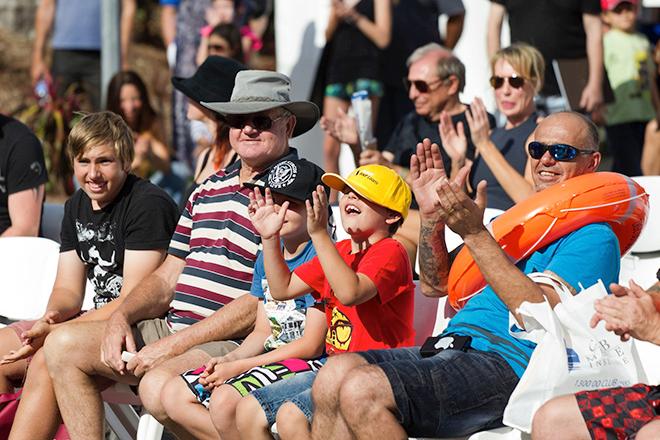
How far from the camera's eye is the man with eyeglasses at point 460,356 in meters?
4.03

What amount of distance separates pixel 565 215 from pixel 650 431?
95 cm

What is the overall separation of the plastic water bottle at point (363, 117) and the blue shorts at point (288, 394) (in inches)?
92.8

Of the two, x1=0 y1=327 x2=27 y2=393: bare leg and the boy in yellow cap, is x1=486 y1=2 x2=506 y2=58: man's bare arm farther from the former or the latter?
x1=0 y1=327 x2=27 y2=393: bare leg

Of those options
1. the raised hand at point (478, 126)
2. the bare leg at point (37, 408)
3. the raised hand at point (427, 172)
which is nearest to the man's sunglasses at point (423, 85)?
the raised hand at point (478, 126)

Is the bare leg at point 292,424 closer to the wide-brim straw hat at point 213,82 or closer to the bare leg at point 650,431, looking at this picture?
the bare leg at point 650,431

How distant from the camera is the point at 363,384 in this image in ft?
13.2

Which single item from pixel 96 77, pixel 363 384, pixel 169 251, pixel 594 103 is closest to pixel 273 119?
pixel 169 251

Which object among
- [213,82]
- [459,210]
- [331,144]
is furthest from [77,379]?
[331,144]

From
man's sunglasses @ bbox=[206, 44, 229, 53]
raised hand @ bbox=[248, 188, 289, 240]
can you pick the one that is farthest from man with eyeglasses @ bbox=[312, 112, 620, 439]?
man's sunglasses @ bbox=[206, 44, 229, 53]

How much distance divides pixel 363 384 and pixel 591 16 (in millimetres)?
4097

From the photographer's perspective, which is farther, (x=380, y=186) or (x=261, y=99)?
(x=261, y=99)

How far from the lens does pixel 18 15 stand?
1525 centimetres

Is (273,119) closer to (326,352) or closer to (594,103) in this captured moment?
(326,352)

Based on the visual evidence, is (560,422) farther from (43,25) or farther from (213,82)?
(43,25)
